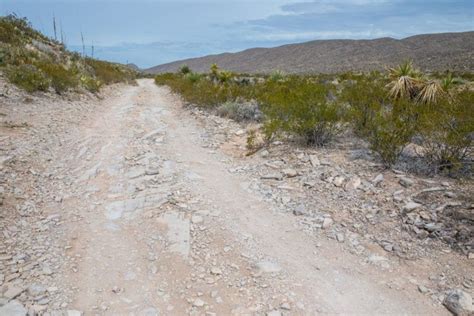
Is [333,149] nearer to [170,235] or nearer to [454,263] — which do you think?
[454,263]

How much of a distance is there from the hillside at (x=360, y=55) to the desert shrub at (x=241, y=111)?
42293mm

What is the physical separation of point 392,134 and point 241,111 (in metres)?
5.58

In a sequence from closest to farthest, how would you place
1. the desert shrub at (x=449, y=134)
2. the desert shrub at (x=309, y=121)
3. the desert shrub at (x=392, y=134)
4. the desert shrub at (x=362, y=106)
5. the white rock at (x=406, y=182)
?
the white rock at (x=406, y=182) → the desert shrub at (x=449, y=134) → the desert shrub at (x=392, y=134) → the desert shrub at (x=309, y=121) → the desert shrub at (x=362, y=106)

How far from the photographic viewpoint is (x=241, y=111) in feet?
35.3

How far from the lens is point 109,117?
423 inches

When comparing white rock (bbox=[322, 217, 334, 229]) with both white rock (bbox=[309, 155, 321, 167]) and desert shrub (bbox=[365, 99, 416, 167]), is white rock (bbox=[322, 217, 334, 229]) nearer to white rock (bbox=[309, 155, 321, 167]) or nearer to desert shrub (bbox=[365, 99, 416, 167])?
white rock (bbox=[309, 155, 321, 167])

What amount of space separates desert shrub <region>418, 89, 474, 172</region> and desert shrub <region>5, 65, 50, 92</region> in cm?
1120

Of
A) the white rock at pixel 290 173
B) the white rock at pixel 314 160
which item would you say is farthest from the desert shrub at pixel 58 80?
the white rock at pixel 314 160

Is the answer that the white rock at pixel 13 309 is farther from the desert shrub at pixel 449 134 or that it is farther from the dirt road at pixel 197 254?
the desert shrub at pixel 449 134

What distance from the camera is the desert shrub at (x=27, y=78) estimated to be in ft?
35.9

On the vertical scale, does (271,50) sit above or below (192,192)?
above

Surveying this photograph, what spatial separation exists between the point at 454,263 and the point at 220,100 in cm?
998

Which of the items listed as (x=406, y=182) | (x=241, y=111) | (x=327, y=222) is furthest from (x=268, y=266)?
(x=241, y=111)

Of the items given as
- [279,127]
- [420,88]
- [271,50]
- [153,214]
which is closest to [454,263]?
[153,214]
